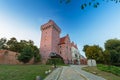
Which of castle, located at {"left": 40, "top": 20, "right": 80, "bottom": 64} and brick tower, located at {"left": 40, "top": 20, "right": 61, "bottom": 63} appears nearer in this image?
brick tower, located at {"left": 40, "top": 20, "right": 61, "bottom": 63}

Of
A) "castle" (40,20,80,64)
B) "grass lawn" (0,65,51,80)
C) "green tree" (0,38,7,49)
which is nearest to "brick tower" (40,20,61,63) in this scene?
"castle" (40,20,80,64)

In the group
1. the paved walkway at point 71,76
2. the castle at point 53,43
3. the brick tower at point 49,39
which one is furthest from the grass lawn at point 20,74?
the castle at point 53,43

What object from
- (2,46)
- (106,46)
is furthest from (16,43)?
(106,46)

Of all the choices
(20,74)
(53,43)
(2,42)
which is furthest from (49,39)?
(20,74)

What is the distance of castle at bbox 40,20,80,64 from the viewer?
54.1 metres

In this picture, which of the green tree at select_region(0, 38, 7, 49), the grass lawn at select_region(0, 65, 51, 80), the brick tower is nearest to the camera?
the grass lawn at select_region(0, 65, 51, 80)

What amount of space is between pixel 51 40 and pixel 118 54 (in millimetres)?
23055

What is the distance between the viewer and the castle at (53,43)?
2129 inches

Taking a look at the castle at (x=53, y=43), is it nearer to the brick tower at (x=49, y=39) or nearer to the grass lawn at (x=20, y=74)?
the brick tower at (x=49, y=39)

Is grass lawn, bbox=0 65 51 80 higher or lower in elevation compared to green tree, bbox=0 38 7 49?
lower

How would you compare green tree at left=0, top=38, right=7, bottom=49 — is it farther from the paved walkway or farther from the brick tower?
the paved walkway

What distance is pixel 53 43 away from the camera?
55.0 metres

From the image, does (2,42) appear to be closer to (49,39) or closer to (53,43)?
(49,39)

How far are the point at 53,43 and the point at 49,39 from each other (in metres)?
2.16
